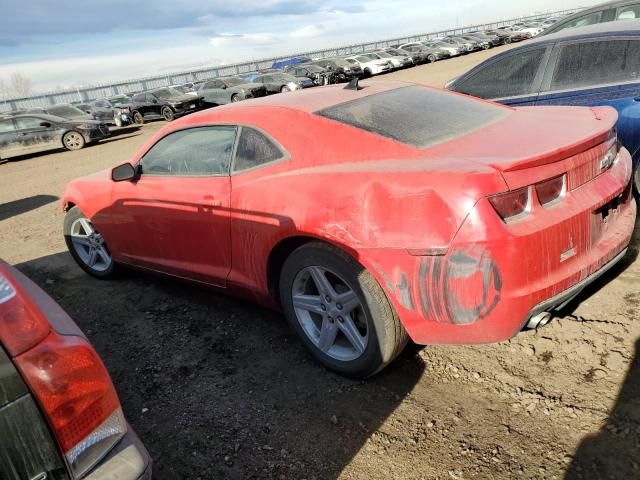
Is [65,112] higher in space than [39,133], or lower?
higher

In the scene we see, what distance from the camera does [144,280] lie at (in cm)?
447

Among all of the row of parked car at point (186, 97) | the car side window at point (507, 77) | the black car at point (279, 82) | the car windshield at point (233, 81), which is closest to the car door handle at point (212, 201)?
the car side window at point (507, 77)

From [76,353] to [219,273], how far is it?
1.83 meters

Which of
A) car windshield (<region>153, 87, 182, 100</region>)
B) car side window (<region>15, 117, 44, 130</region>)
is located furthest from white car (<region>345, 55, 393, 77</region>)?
car side window (<region>15, 117, 44, 130</region>)

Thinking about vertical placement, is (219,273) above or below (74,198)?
below

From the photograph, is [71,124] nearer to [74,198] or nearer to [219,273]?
[74,198]

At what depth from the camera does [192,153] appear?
3.42 metres

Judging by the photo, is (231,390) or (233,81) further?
(233,81)

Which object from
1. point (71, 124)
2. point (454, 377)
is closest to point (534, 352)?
point (454, 377)

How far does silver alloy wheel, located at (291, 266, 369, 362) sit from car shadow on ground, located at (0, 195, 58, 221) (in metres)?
6.86

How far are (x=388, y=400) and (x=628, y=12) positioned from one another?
896cm

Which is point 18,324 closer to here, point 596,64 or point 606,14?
point 596,64

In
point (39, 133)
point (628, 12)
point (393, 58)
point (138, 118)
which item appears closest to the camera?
point (628, 12)

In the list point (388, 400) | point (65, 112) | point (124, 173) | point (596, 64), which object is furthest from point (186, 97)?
point (388, 400)
